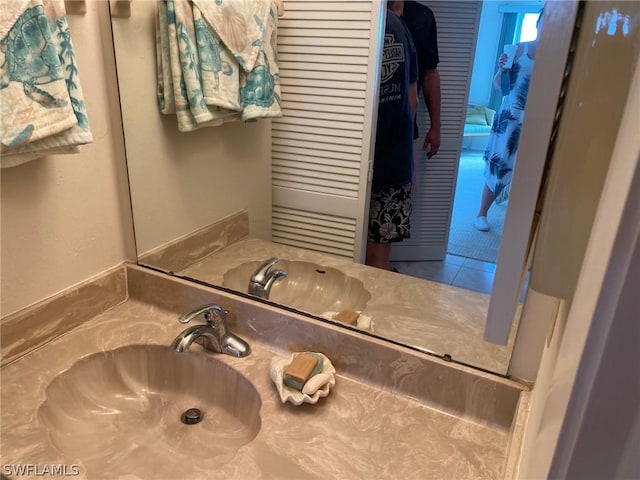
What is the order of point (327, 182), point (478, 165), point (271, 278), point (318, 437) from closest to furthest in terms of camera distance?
point (318, 437)
point (478, 165)
point (271, 278)
point (327, 182)

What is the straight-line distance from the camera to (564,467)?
34 cm

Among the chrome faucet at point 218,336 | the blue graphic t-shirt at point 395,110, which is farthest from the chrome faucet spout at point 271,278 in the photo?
the blue graphic t-shirt at point 395,110

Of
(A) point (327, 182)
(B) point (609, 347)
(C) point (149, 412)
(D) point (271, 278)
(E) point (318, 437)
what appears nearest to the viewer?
(B) point (609, 347)

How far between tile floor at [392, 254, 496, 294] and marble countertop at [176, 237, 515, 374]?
0.02m

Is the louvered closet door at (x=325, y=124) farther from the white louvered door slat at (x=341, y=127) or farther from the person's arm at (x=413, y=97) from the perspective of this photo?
the person's arm at (x=413, y=97)

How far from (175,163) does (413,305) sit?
0.77m

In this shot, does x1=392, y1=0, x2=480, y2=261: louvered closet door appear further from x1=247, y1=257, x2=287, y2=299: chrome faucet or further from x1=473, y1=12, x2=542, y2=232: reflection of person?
x1=247, y1=257, x2=287, y2=299: chrome faucet

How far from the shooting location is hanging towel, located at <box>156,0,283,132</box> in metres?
1.22

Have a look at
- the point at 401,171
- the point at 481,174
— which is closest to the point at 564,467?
the point at 481,174

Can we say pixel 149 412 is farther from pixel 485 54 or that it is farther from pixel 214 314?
pixel 485 54

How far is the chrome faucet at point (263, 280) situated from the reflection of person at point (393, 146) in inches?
9.9

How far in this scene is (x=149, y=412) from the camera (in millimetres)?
1144

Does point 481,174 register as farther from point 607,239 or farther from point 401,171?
point 607,239

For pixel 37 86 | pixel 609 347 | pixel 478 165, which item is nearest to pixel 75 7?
pixel 37 86
